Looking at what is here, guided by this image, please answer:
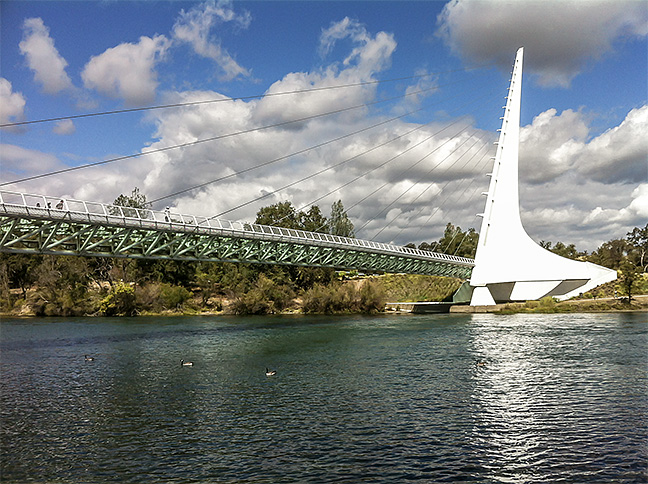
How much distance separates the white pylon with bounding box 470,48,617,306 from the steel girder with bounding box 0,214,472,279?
186 inches

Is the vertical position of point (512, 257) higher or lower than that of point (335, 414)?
higher

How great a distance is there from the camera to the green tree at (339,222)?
333ft

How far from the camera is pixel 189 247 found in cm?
3862

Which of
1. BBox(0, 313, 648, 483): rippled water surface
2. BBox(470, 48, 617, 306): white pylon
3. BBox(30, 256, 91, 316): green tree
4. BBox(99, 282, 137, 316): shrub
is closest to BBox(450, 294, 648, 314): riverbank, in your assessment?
BBox(470, 48, 617, 306): white pylon

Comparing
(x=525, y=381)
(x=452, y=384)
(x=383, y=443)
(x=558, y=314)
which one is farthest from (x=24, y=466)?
(x=558, y=314)

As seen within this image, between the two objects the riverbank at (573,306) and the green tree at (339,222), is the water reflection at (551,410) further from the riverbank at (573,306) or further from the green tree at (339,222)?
the green tree at (339,222)

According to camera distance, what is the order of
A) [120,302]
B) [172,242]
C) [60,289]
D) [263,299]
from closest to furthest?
1. [172,242]
2. [120,302]
3. [263,299]
4. [60,289]

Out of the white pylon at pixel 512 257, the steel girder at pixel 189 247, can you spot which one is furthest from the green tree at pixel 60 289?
the white pylon at pixel 512 257

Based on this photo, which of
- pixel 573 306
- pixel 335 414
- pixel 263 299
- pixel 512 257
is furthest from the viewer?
pixel 263 299

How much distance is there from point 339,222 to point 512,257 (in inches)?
1805

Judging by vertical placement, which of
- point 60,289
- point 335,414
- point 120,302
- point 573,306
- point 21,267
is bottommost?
point 335,414

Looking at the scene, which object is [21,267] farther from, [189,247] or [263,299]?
[189,247]

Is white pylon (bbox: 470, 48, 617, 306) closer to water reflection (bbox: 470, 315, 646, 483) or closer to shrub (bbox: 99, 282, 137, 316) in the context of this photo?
water reflection (bbox: 470, 315, 646, 483)

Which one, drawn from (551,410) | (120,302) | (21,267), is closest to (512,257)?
(551,410)
